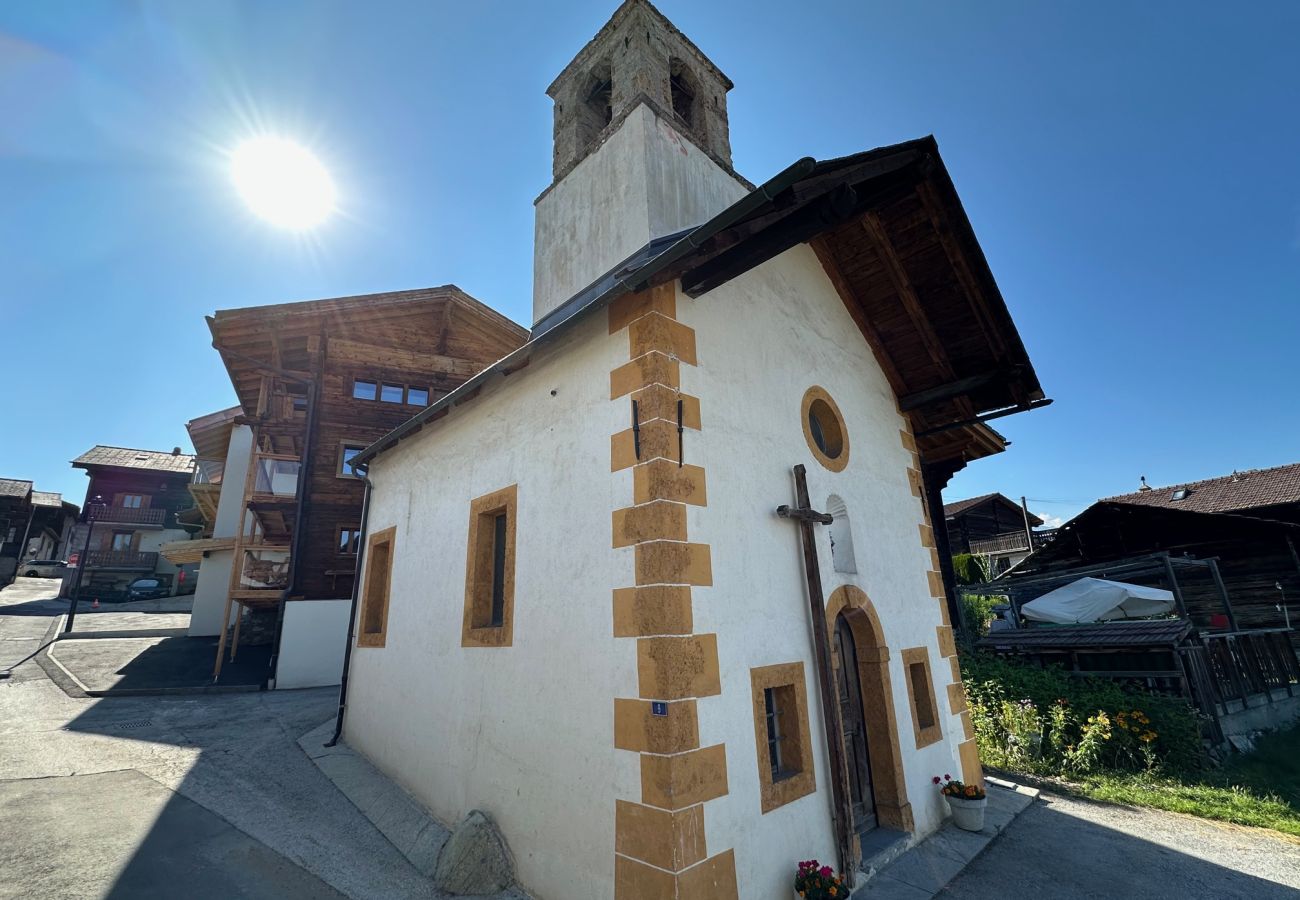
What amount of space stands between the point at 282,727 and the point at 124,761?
2228mm

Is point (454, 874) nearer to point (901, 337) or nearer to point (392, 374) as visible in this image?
point (901, 337)

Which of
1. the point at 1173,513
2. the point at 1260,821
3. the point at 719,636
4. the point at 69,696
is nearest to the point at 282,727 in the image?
the point at 69,696

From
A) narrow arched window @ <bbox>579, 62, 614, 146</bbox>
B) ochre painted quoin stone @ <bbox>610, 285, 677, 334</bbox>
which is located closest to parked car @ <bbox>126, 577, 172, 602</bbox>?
narrow arched window @ <bbox>579, 62, 614, 146</bbox>

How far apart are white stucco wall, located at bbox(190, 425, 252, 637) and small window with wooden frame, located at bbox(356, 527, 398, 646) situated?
1216 cm

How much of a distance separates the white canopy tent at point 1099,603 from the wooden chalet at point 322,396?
14.7 metres

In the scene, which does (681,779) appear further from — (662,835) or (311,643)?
(311,643)

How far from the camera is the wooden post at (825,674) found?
4.75 meters

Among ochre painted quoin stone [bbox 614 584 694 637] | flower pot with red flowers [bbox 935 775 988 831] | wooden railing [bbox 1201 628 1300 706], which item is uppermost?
ochre painted quoin stone [bbox 614 584 694 637]

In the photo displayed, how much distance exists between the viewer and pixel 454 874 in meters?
4.83

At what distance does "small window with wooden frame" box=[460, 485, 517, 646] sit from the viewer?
5.76 metres

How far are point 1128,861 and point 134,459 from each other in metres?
49.5

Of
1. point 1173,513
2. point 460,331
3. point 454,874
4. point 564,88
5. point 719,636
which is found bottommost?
point 454,874

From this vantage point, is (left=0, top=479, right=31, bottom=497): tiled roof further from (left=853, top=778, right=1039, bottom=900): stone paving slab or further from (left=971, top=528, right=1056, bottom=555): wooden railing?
(left=971, top=528, right=1056, bottom=555): wooden railing

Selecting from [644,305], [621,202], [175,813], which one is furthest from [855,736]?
[621,202]
